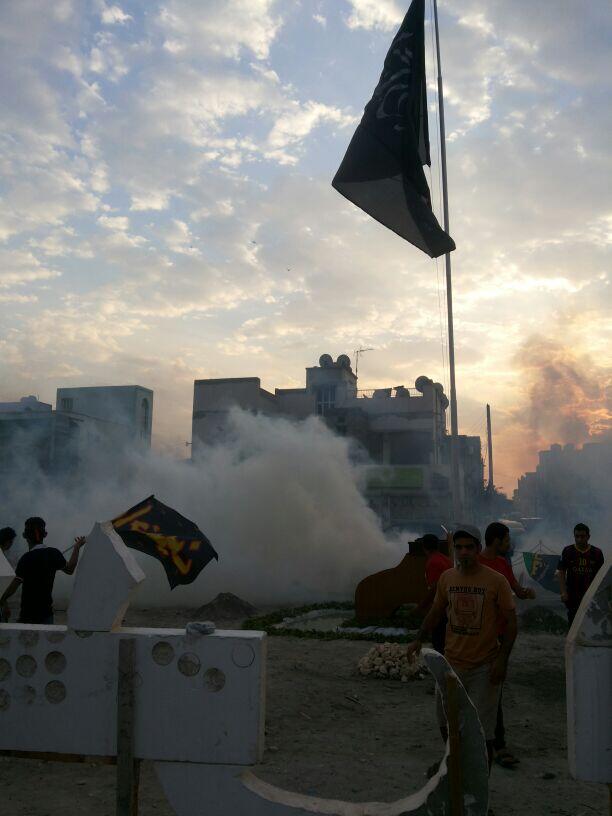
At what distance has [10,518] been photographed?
95.8ft

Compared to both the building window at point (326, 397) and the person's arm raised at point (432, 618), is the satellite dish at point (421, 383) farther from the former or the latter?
the person's arm raised at point (432, 618)

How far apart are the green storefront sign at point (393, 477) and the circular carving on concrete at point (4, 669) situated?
4362 centimetres

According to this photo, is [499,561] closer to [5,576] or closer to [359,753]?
[359,753]

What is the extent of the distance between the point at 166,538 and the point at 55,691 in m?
5.36

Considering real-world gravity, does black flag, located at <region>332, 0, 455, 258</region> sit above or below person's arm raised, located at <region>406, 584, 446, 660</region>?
above

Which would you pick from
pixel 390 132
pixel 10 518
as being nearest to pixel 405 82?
pixel 390 132

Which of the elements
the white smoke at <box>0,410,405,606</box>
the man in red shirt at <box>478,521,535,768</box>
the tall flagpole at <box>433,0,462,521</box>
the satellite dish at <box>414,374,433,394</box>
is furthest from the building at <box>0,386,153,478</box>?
the man in red shirt at <box>478,521,535,768</box>

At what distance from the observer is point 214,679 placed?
9.64 feet

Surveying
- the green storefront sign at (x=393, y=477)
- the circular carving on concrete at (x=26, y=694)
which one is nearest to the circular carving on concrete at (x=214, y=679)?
the circular carving on concrete at (x=26, y=694)

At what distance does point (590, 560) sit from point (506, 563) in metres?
2.48

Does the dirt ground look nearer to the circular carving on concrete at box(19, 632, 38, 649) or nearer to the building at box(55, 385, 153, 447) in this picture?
the circular carving on concrete at box(19, 632, 38, 649)

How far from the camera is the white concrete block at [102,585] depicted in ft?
10.2

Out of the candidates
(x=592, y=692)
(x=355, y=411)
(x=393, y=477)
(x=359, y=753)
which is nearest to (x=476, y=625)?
(x=592, y=692)

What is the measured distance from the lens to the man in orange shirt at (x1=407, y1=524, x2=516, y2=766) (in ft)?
13.3
